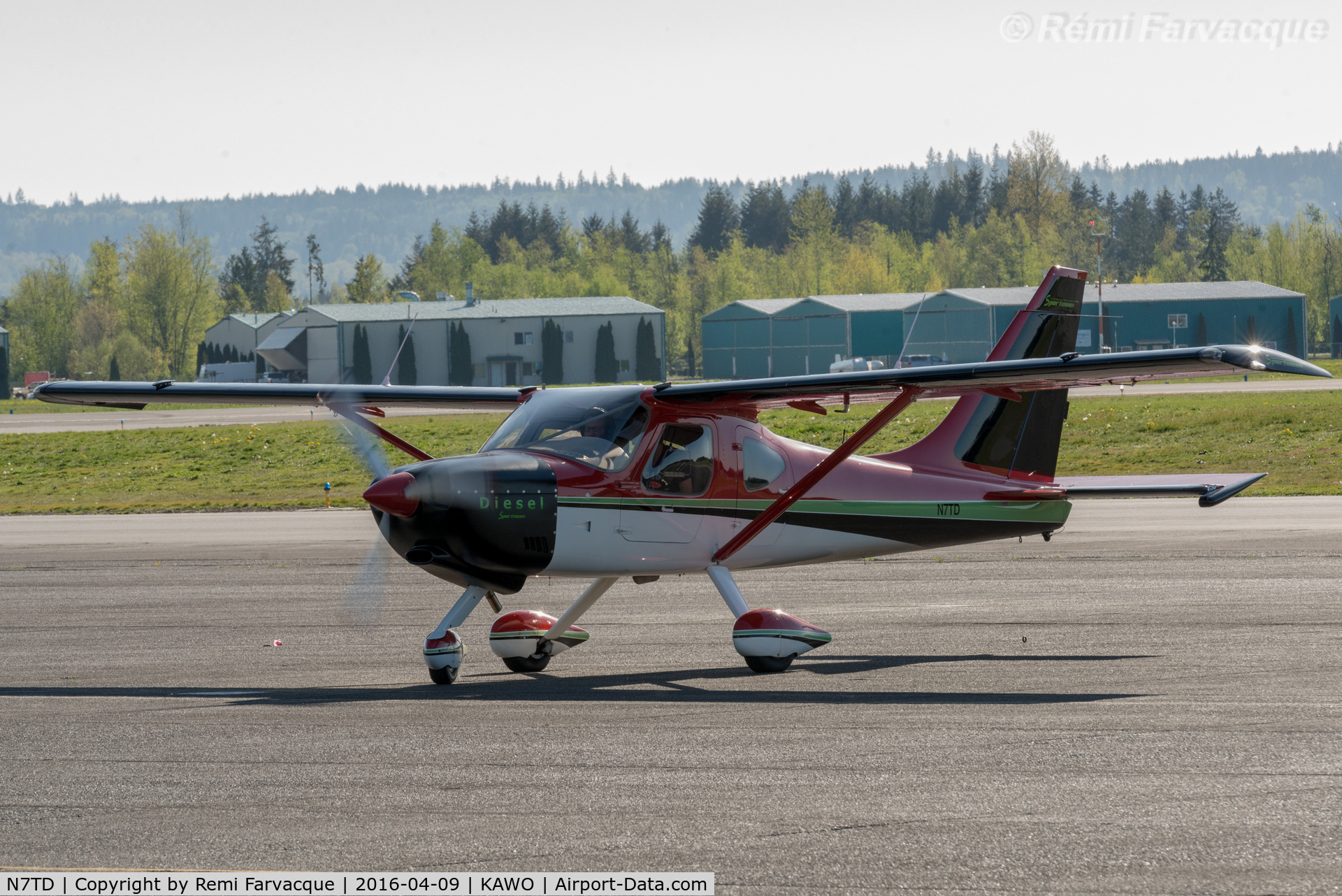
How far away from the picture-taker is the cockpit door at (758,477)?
1305 centimetres

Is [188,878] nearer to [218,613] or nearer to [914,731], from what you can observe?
[914,731]

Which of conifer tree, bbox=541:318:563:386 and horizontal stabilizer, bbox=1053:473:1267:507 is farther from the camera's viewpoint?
conifer tree, bbox=541:318:563:386

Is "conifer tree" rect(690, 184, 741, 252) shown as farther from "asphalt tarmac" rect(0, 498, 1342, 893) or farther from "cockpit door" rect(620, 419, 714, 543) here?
"cockpit door" rect(620, 419, 714, 543)

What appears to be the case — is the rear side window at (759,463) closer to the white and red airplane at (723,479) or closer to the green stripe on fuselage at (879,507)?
the white and red airplane at (723,479)

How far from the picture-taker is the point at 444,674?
12.0 m

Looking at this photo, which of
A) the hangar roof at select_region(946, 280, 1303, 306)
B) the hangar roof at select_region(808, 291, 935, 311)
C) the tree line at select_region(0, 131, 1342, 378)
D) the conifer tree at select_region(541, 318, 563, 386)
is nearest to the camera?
the hangar roof at select_region(946, 280, 1303, 306)

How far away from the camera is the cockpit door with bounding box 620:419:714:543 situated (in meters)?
12.4

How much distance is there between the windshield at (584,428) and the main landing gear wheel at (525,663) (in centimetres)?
191

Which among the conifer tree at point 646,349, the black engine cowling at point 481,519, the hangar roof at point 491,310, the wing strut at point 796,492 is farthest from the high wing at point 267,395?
the conifer tree at point 646,349

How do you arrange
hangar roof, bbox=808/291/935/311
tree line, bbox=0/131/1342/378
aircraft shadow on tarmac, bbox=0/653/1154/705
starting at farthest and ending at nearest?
tree line, bbox=0/131/1342/378
hangar roof, bbox=808/291/935/311
aircraft shadow on tarmac, bbox=0/653/1154/705

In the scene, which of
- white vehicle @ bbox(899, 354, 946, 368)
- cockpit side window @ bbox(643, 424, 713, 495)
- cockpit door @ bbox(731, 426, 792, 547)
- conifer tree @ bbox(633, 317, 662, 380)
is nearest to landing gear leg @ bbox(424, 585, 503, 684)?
cockpit side window @ bbox(643, 424, 713, 495)

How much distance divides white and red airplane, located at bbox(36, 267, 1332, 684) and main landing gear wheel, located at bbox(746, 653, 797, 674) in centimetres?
3

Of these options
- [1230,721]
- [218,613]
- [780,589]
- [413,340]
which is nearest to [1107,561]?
[780,589]

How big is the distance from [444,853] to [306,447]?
3994cm
